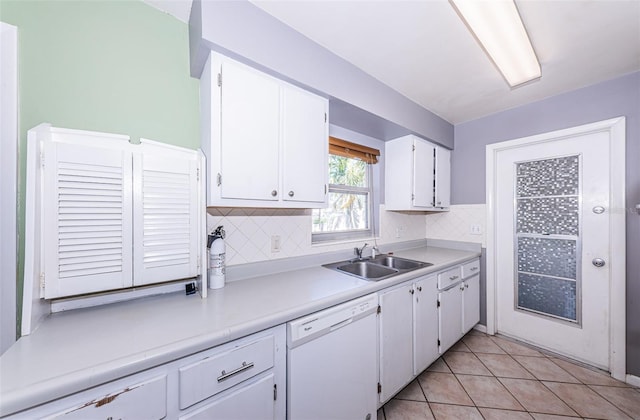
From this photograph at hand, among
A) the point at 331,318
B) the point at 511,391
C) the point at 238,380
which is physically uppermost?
the point at 331,318

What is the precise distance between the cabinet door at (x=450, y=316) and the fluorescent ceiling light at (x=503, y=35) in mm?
1762

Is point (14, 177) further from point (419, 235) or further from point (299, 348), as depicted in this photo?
point (419, 235)

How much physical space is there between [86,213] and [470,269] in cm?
295

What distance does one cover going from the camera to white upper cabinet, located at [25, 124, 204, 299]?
3.01 ft

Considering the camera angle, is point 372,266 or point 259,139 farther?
point 372,266

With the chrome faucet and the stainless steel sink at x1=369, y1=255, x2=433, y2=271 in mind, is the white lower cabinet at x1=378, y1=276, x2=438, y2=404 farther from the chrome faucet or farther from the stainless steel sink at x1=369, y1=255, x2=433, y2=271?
the chrome faucet

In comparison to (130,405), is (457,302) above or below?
below

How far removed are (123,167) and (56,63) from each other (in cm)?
54

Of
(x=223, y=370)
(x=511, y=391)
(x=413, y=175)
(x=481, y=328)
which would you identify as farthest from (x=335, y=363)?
(x=481, y=328)

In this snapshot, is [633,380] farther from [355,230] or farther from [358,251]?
[355,230]

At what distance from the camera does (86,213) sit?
38.7 inches

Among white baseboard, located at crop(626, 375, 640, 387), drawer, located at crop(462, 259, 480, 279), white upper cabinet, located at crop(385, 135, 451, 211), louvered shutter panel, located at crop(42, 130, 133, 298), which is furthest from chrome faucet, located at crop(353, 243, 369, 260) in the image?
white baseboard, located at crop(626, 375, 640, 387)

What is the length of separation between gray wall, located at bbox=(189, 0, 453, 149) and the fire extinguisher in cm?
98

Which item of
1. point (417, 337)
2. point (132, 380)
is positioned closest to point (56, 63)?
point (132, 380)
